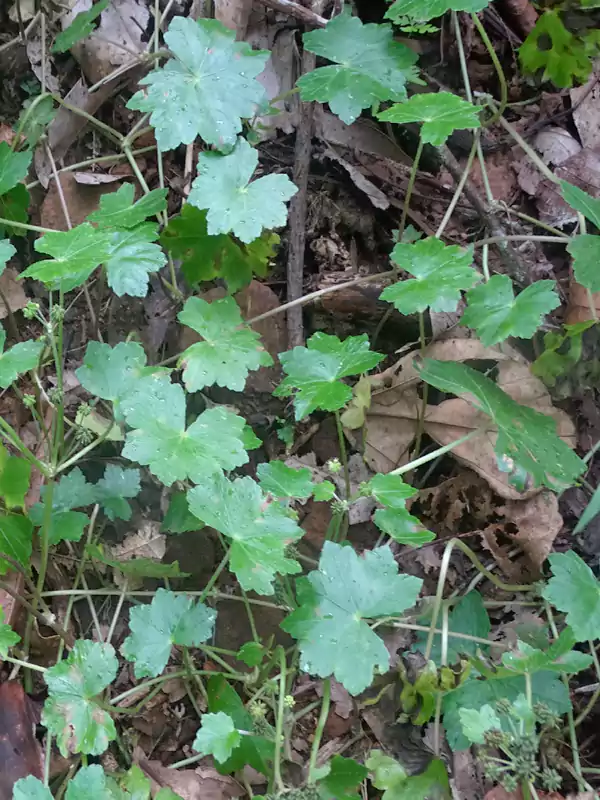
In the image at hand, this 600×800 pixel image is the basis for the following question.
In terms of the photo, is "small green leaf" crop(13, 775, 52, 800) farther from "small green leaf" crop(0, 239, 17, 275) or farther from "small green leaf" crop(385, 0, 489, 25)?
"small green leaf" crop(385, 0, 489, 25)

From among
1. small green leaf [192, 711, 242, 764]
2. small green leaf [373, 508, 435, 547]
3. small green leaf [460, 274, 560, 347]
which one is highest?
small green leaf [460, 274, 560, 347]

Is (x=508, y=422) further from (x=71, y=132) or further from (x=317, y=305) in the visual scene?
(x=71, y=132)

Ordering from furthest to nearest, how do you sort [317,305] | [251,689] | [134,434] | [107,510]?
[317,305]
[107,510]
[251,689]
[134,434]

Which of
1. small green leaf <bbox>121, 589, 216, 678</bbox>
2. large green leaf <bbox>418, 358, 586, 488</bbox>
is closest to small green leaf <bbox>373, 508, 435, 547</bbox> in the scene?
large green leaf <bbox>418, 358, 586, 488</bbox>

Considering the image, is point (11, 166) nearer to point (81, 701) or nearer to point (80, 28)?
point (80, 28)

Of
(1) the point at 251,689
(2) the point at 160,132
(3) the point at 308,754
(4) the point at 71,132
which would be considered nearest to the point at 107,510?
(1) the point at 251,689

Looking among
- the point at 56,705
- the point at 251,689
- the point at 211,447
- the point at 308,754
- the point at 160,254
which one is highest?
the point at 160,254
